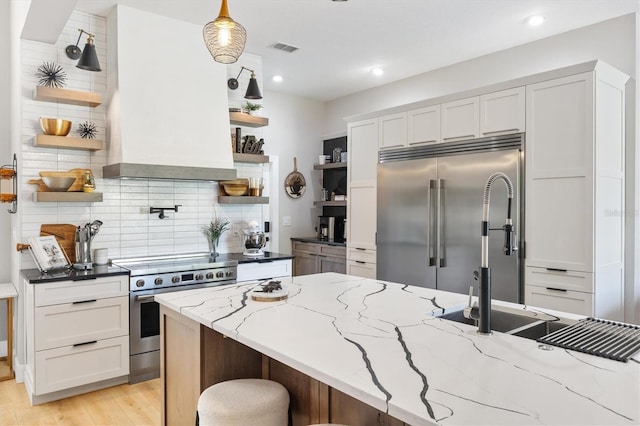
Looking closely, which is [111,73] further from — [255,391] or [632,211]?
[632,211]

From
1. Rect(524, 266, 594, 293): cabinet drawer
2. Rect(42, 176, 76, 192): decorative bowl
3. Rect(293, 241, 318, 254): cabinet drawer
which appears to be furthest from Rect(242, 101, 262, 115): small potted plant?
Rect(524, 266, 594, 293): cabinet drawer

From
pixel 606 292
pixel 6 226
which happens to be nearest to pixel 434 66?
pixel 606 292

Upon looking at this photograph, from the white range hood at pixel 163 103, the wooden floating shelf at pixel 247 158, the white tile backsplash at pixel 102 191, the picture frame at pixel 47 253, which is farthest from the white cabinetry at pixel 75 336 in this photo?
the wooden floating shelf at pixel 247 158

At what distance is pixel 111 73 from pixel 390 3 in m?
2.28

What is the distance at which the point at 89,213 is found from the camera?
3709mm

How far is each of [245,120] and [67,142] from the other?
1.58m

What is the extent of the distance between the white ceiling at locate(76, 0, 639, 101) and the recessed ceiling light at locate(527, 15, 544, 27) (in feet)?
0.17

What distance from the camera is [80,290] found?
3182 millimetres

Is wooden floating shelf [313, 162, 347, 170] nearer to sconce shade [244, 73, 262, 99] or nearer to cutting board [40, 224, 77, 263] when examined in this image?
sconce shade [244, 73, 262, 99]

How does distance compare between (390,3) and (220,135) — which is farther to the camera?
(220,135)

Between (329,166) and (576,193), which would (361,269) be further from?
(576,193)

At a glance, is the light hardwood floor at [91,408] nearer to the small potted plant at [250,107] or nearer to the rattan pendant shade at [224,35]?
the rattan pendant shade at [224,35]

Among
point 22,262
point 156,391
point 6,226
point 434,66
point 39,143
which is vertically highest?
point 434,66

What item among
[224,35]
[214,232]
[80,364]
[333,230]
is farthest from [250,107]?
[80,364]
